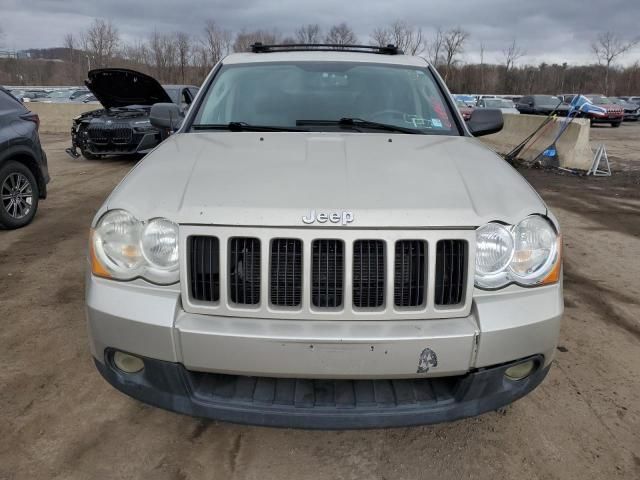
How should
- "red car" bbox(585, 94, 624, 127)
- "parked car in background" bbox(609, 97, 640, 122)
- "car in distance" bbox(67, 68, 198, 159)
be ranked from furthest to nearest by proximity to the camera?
"parked car in background" bbox(609, 97, 640, 122), "red car" bbox(585, 94, 624, 127), "car in distance" bbox(67, 68, 198, 159)

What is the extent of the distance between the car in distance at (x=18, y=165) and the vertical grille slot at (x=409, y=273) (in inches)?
214

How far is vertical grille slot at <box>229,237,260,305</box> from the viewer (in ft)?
6.62

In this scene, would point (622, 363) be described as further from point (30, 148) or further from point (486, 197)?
point (30, 148)

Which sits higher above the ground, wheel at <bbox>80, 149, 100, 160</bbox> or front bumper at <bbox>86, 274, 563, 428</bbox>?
wheel at <bbox>80, 149, 100, 160</bbox>

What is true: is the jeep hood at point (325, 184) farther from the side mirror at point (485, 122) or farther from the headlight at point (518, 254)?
the side mirror at point (485, 122)

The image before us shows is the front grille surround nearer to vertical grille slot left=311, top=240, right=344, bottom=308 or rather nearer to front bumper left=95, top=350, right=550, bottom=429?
vertical grille slot left=311, top=240, right=344, bottom=308

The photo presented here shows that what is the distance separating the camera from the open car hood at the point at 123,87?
9.26 metres

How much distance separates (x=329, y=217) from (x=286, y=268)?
26 cm

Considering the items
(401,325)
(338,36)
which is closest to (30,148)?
(401,325)

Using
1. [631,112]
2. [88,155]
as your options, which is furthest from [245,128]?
[631,112]

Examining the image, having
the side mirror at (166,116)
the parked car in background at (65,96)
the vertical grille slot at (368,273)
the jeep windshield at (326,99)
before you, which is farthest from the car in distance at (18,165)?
the parked car in background at (65,96)

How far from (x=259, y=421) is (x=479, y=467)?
104 centimetres

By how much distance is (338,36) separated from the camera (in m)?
58.2

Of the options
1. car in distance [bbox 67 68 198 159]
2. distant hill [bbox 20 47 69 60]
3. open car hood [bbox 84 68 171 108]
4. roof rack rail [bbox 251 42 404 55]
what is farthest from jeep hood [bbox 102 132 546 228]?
distant hill [bbox 20 47 69 60]
